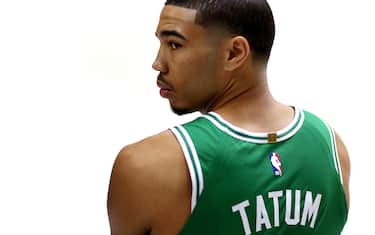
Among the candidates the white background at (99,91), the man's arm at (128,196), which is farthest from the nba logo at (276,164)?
the white background at (99,91)

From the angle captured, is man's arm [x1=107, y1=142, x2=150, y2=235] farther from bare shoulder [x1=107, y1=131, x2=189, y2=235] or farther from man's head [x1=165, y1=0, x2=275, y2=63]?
man's head [x1=165, y1=0, x2=275, y2=63]

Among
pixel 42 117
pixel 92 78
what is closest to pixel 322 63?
pixel 92 78

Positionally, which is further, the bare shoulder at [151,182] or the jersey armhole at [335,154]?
the jersey armhole at [335,154]

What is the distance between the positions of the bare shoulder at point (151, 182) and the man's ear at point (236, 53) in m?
0.19

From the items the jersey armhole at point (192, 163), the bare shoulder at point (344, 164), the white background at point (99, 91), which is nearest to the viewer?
the jersey armhole at point (192, 163)

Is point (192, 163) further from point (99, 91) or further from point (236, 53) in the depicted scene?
point (99, 91)

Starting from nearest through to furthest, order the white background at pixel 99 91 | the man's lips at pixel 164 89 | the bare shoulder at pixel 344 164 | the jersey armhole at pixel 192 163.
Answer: the jersey armhole at pixel 192 163 → the man's lips at pixel 164 89 → the bare shoulder at pixel 344 164 → the white background at pixel 99 91

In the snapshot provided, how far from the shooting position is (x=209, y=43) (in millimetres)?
1583

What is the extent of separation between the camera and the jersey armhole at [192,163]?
1.52 metres

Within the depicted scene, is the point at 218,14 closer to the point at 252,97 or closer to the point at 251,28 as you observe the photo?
the point at 251,28

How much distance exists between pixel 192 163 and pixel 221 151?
0.06 m

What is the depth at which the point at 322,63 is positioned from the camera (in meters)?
3.10

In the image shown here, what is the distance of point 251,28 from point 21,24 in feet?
5.20

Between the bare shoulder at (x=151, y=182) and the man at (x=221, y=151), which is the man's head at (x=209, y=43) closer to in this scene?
the man at (x=221, y=151)
